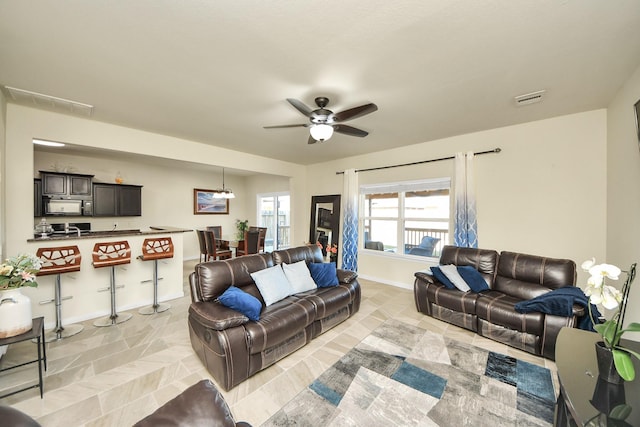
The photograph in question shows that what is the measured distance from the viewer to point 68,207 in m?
4.63

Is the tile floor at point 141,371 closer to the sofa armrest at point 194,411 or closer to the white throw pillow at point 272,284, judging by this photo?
the white throw pillow at point 272,284

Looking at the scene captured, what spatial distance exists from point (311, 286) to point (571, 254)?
10.8 feet

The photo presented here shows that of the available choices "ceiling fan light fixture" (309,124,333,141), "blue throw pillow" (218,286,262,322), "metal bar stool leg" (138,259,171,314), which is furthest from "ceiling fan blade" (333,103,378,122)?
"metal bar stool leg" (138,259,171,314)

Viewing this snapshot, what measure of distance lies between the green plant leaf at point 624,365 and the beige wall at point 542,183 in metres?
2.63

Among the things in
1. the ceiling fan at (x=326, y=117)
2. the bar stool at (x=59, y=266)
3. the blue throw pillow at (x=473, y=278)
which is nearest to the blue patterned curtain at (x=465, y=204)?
the blue throw pillow at (x=473, y=278)

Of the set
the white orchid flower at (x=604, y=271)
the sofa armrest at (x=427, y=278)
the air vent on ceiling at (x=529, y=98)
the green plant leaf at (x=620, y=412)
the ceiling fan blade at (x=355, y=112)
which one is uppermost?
the air vent on ceiling at (x=529, y=98)

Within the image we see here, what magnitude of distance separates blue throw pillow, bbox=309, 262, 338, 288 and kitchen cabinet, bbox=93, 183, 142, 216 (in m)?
4.62

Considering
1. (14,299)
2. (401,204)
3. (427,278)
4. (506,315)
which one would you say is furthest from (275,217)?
(506,315)

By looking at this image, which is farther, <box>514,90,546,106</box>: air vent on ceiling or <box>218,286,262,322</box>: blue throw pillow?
<box>514,90,546,106</box>: air vent on ceiling

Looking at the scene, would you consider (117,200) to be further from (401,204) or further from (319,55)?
(401,204)

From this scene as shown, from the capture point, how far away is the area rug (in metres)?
1.71

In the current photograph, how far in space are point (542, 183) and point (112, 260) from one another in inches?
227

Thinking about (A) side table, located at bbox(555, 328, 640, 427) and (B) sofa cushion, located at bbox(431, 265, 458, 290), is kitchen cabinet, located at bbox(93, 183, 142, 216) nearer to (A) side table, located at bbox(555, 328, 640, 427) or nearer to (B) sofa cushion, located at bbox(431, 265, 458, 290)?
(B) sofa cushion, located at bbox(431, 265, 458, 290)

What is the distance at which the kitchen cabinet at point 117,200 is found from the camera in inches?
197
